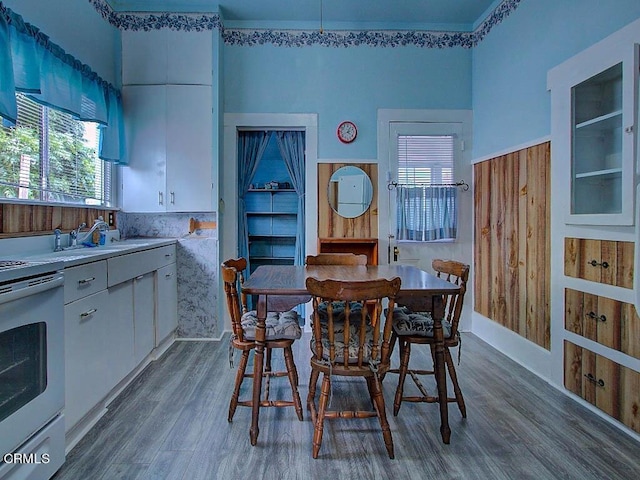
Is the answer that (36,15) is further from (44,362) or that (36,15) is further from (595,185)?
(595,185)

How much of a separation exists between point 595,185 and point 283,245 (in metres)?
3.58

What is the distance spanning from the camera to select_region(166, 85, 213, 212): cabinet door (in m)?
3.54

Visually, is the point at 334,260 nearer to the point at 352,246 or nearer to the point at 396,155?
the point at 352,246

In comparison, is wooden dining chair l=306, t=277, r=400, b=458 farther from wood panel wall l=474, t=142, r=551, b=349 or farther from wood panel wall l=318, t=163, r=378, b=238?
wood panel wall l=318, t=163, r=378, b=238

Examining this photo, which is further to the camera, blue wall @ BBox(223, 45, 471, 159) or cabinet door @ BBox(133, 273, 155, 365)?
blue wall @ BBox(223, 45, 471, 159)

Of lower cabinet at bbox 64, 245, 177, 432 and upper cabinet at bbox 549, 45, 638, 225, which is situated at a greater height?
upper cabinet at bbox 549, 45, 638, 225

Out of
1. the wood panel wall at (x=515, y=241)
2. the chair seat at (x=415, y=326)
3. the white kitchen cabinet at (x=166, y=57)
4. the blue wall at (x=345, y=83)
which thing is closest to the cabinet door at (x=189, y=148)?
the white kitchen cabinet at (x=166, y=57)

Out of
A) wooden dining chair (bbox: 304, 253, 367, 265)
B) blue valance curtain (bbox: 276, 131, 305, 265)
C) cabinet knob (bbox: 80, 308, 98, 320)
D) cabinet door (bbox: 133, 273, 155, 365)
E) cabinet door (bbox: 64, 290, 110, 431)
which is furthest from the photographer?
blue valance curtain (bbox: 276, 131, 305, 265)

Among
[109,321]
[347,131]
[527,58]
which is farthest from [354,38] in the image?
[109,321]

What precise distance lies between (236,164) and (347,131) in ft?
3.87

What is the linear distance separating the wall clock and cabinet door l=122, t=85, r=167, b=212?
168 cm

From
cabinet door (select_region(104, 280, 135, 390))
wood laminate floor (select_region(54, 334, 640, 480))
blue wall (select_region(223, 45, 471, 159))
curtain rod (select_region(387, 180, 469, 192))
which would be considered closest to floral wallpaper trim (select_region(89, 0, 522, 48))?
blue wall (select_region(223, 45, 471, 159))

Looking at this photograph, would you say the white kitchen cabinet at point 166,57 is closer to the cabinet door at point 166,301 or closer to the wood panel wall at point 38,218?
the wood panel wall at point 38,218

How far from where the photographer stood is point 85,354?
2.00m
